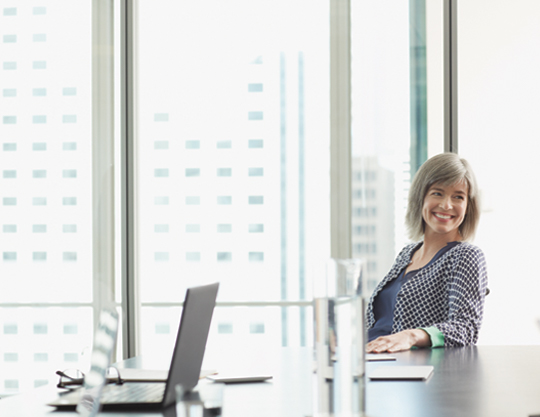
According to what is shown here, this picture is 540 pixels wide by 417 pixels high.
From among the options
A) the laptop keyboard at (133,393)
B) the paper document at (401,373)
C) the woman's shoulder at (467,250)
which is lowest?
the paper document at (401,373)

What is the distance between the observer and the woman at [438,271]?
2051mm

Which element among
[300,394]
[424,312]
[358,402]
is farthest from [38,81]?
[358,402]

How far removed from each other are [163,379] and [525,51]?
299 centimetres

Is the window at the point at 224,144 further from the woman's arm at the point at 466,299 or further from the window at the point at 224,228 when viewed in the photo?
the woman's arm at the point at 466,299

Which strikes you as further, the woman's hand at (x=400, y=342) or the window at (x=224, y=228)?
the window at (x=224, y=228)

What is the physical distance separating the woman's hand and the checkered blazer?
0.36 ft

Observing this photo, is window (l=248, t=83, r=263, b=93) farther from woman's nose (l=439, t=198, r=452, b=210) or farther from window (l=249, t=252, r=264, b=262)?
woman's nose (l=439, t=198, r=452, b=210)

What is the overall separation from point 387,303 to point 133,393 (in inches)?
54.8

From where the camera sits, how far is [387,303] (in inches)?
94.2

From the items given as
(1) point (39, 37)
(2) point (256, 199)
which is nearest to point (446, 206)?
(2) point (256, 199)

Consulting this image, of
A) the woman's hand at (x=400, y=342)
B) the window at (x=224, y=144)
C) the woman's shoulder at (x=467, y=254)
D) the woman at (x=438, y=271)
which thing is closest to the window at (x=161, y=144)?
the window at (x=224, y=144)

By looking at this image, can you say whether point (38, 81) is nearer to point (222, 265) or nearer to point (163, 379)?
point (222, 265)

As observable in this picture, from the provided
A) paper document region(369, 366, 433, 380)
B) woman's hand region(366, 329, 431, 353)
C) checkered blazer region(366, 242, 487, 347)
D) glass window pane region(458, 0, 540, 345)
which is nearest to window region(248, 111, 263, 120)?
glass window pane region(458, 0, 540, 345)

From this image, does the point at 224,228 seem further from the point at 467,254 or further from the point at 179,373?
the point at 179,373
